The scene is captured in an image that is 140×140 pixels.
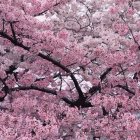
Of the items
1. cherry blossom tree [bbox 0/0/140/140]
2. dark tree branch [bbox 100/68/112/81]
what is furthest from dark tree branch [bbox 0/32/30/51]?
dark tree branch [bbox 100/68/112/81]

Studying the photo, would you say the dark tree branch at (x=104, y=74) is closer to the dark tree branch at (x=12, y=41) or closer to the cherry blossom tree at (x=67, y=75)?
the cherry blossom tree at (x=67, y=75)

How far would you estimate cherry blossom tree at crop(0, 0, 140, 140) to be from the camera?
8180 mm

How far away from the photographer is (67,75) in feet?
34.4

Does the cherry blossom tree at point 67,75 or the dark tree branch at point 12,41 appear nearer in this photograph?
the cherry blossom tree at point 67,75

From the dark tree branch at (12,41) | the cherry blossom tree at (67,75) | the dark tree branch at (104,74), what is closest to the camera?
the cherry blossom tree at (67,75)

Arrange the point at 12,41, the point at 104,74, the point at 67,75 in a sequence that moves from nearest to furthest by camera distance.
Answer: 1. the point at 12,41
2. the point at 67,75
3. the point at 104,74

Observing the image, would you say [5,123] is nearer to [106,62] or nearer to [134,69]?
[106,62]

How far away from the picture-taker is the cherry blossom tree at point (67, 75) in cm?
818

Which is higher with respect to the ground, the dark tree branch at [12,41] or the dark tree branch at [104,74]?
the dark tree branch at [12,41]

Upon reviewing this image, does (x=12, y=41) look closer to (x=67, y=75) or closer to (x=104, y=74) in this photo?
(x=67, y=75)

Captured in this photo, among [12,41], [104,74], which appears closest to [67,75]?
[104,74]

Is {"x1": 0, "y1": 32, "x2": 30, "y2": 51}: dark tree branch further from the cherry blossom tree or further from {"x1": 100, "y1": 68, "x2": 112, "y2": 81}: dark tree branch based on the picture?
{"x1": 100, "y1": 68, "x2": 112, "y2": 81}: dark tree branch

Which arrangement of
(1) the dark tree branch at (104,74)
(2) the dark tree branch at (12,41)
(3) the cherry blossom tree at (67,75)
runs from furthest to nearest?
(1) the dark tree branch at (104,74) → (2) the dark tree branch at (12,41) → (3) the cherry blossom tree at (67,75)

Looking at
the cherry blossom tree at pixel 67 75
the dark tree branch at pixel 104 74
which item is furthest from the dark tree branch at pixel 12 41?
the dark tree branch at pixel 104 74
